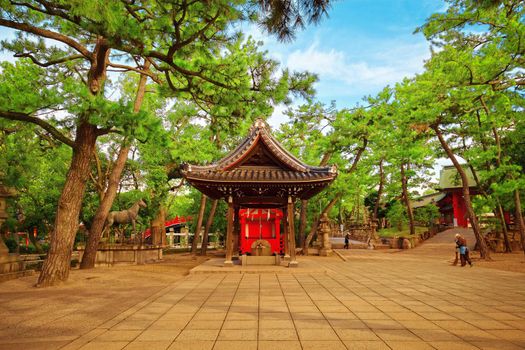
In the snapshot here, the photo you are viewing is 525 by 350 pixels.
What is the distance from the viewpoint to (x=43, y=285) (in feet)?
29.9

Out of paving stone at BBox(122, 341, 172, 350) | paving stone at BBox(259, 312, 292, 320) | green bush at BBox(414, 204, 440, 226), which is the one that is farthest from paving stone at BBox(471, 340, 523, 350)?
green bush at BBox(414, 204, 440, 226)

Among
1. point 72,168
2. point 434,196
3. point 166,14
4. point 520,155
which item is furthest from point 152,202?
point 434,196

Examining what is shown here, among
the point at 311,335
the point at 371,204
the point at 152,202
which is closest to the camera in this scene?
the point at 311,335

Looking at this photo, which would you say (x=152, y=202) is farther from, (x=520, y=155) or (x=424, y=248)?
(x=520, y=155)

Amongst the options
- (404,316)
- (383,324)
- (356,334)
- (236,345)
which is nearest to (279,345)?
(236,345)

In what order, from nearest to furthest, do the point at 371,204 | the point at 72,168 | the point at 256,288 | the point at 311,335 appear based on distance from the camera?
the point at 311,335 → the point at 256,288 → the point at 72,168 → the point at 371,204

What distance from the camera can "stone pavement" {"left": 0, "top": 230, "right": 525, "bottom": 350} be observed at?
4457 millimetres

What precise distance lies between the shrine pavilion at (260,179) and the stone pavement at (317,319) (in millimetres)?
4935

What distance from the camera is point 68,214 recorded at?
30.8ft

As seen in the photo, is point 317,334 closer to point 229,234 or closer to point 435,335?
point 435,335

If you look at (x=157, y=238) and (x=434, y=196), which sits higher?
(x=434, y=196)

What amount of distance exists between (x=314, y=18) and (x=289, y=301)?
580 centimetres

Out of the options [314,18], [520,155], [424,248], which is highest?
[520,155]

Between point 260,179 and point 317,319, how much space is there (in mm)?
8220
